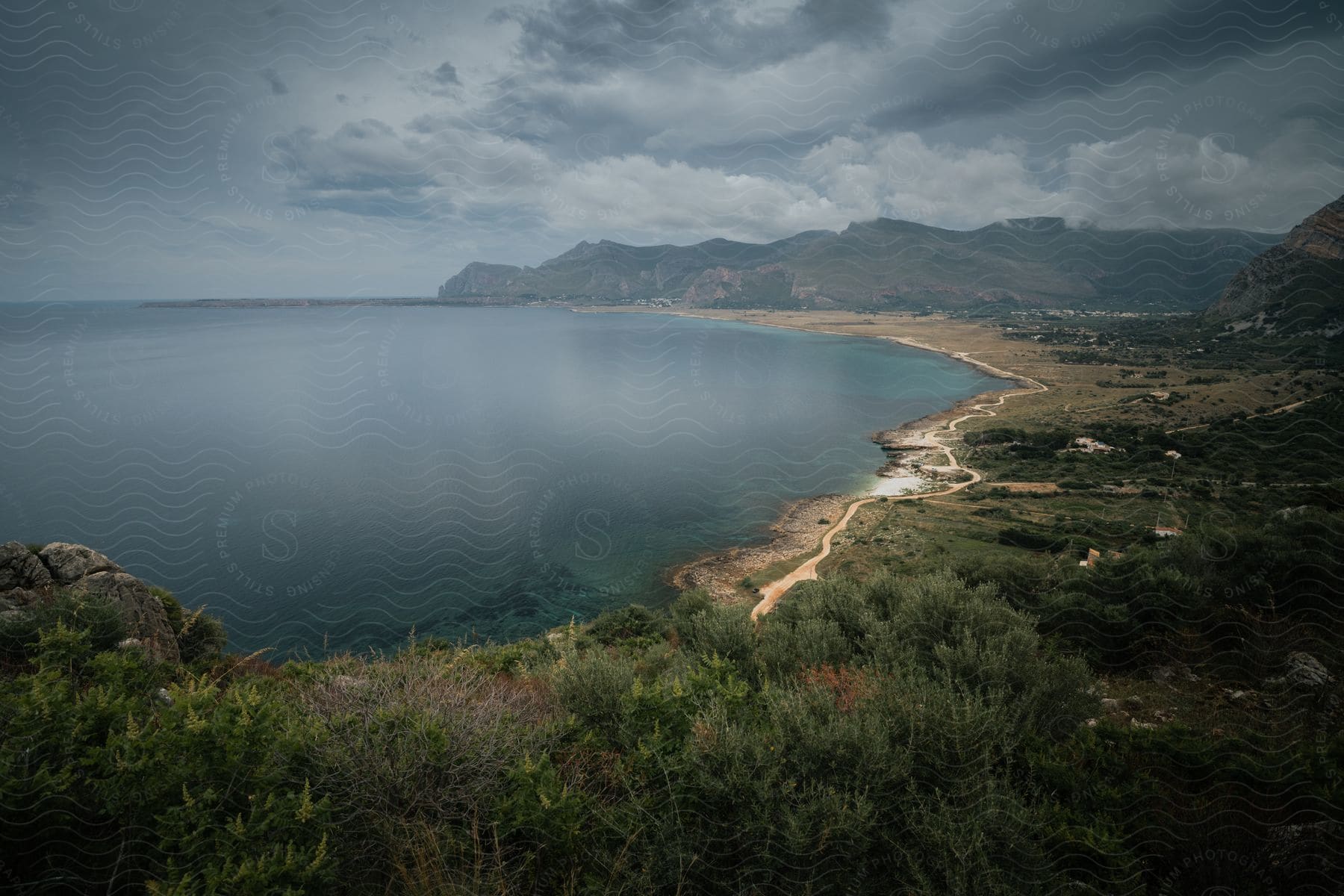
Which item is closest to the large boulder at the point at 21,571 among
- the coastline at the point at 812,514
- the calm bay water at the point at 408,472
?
the calm bay water at the point at 408,472

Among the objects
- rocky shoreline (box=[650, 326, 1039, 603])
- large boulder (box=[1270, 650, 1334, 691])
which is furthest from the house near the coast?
large boulder (box=[1270, 650, 1334, 691])

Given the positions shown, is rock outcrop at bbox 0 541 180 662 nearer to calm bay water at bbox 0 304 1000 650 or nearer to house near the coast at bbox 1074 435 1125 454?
calm bay water at bbox 0 304 1000 650

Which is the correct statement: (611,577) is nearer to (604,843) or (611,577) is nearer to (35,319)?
(604,843)

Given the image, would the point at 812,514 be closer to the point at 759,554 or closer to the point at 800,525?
the point at 800,525

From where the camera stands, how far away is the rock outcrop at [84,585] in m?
10.0

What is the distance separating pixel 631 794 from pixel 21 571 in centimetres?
1343

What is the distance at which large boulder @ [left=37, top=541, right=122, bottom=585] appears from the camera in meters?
10.8

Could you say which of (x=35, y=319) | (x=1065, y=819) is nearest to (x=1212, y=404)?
(x=1065, y=819)

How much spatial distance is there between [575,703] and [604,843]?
3.33 meters

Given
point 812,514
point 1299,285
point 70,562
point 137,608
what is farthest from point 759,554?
point 1299,285

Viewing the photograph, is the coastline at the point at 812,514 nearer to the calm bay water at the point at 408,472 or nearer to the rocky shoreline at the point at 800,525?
the rocky shoreline at the point at 800,525

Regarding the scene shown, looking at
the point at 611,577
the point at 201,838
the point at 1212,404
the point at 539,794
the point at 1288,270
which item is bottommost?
the point at 611,577

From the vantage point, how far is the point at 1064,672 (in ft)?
29.3

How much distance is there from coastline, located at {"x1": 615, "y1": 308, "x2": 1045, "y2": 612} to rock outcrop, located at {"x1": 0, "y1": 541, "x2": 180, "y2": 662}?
63.0ft
